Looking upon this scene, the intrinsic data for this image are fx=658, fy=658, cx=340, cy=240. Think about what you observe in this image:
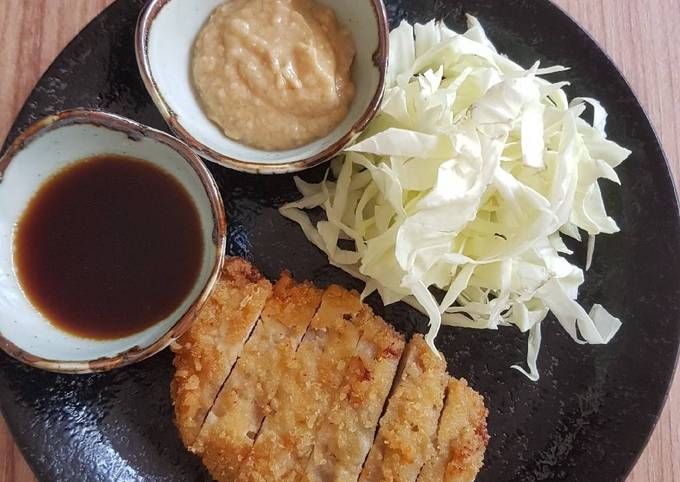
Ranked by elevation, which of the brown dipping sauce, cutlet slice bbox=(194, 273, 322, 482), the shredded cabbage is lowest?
cutlet slice bbox=(194, 273, 322, 482)

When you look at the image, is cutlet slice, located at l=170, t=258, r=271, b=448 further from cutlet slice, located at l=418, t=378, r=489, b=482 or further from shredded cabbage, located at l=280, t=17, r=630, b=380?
cutlet slice, located at l=418, t=378, r=489, b=482

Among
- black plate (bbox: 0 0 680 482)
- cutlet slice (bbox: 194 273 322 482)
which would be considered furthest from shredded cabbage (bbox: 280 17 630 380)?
cutlet slice (bbox: 194 273 322 482)

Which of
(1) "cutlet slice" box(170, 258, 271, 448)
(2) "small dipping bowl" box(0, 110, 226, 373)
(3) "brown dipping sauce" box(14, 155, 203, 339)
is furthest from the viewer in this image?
(1) "cutlet slice" box(170, 258, 271, 448)

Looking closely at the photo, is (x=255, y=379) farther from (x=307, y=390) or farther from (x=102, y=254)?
(x=102, y=254)

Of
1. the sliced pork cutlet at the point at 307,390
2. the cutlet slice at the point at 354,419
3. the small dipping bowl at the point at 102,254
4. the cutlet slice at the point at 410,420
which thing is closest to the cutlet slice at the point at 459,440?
the cutlet slice at the point at 410,420

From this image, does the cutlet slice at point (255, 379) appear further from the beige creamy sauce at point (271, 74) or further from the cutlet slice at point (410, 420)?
the beige creamy sauce at point (271, 74)

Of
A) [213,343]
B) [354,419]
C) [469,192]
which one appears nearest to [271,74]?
[469,192]
